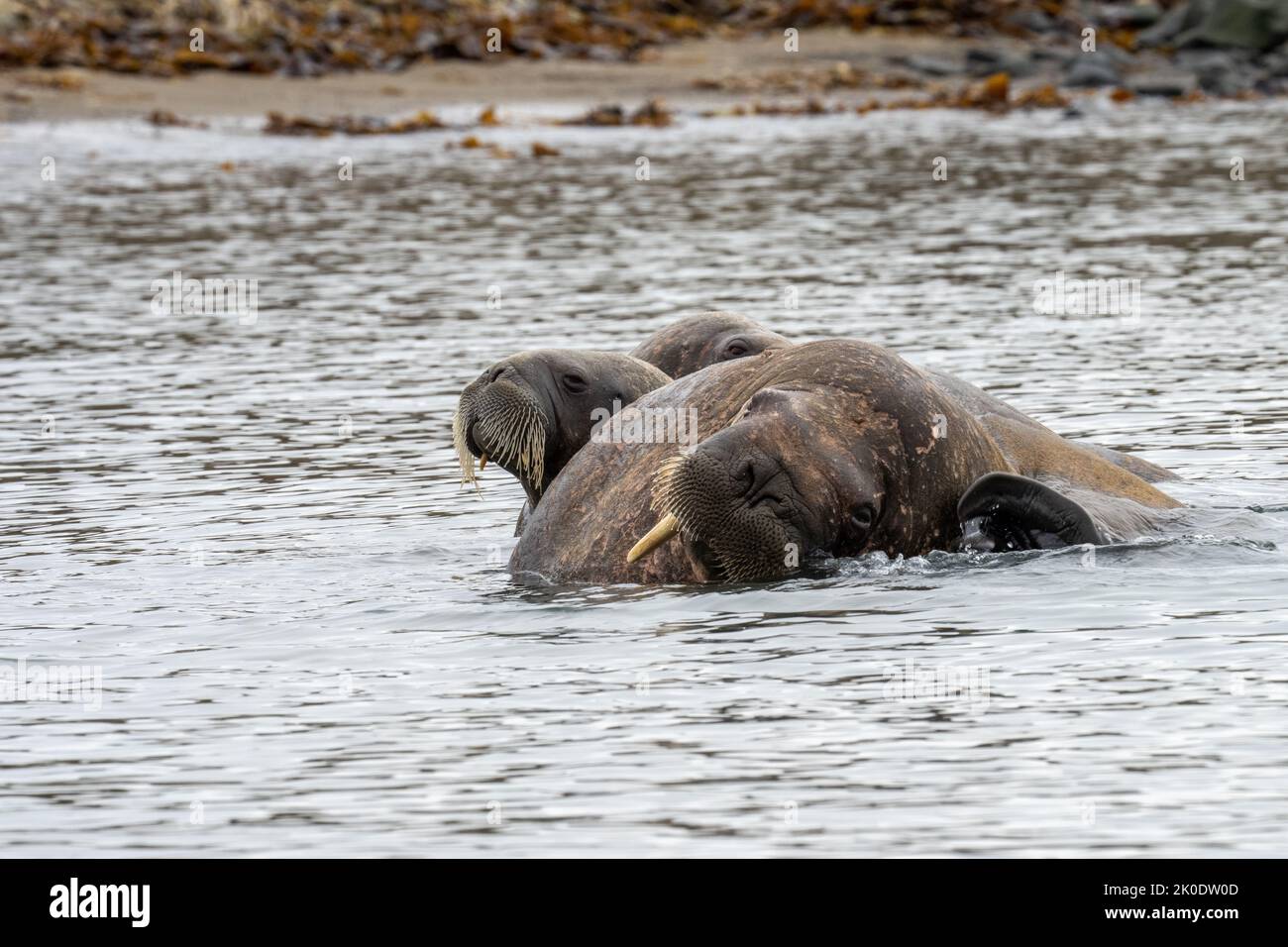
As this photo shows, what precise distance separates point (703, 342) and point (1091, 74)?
109ft

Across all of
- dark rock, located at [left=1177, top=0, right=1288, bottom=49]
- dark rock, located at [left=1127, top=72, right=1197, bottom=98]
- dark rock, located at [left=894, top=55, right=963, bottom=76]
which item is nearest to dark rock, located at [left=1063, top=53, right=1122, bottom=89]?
dark rock, located at [left=1127, top=72, right=1197, bottom=98]

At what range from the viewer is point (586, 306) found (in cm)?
1836

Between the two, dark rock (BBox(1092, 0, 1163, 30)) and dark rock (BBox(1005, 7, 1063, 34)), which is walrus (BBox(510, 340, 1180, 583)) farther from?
dark rock (BBox(1092, 0, 1163, 30))

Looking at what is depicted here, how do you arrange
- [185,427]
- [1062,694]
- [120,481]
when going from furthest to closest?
[185,427]
[120,481]
[1062,694]

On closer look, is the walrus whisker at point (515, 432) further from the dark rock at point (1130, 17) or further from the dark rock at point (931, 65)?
the dark rock at point (1130, 17)

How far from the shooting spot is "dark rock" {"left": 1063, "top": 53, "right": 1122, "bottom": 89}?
41.8 meters

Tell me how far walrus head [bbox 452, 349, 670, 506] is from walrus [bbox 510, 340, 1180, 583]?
9.9 inches

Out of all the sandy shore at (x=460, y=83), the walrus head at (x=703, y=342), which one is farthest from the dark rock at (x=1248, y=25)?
the walrus head at (x=703, y=342)

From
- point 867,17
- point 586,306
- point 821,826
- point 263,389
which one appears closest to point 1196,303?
point 586,306

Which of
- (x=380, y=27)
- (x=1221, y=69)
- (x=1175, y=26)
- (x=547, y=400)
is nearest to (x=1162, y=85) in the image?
(x=1221, y=69)

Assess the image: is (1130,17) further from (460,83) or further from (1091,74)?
(460,83)
